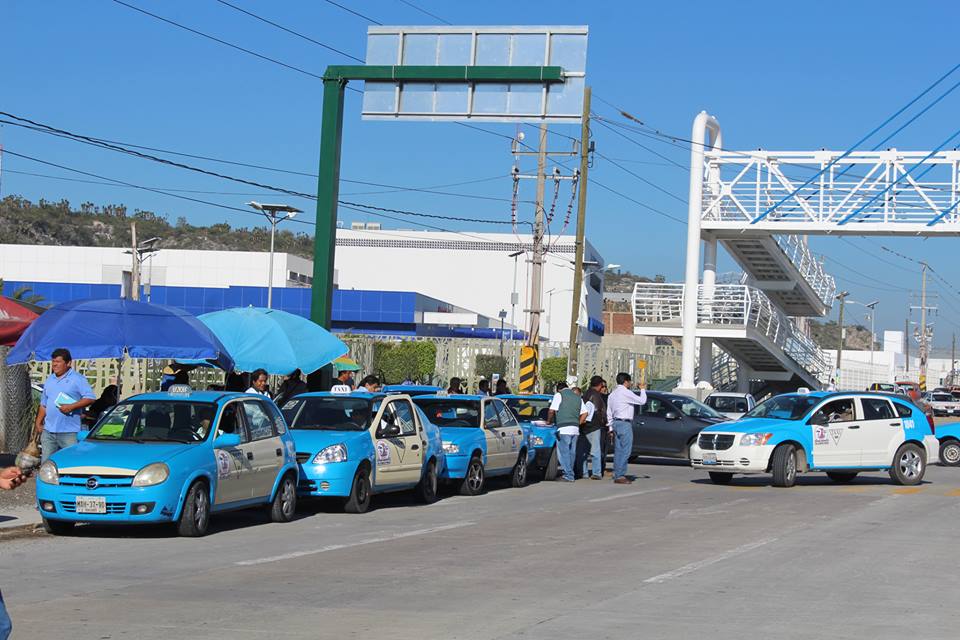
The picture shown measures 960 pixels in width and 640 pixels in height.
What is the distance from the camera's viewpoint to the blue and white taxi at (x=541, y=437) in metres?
23.5

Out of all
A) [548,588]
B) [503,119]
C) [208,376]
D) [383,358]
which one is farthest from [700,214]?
[548,588]

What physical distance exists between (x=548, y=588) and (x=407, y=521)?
231 inches

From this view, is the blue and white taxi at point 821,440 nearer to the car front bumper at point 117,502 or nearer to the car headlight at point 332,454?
the car headlight at point 332,454

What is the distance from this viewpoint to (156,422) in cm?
1472

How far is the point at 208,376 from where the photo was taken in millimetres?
44344

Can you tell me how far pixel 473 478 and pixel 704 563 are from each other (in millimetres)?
8183

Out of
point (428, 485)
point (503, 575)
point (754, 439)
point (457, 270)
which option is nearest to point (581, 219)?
point (754, 439)

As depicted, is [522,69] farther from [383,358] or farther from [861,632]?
[383,358]

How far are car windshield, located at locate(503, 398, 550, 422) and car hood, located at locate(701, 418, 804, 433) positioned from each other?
3.55 metres

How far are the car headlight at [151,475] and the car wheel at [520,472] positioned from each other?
9463 millimetres

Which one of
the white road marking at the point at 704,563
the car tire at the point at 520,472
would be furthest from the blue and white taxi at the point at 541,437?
the white road marking at the point at 704,563

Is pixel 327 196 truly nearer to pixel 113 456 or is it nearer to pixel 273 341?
pixel 273 341

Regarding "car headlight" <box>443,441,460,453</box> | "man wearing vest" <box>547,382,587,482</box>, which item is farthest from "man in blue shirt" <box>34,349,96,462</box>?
"man wearing vest" <box>547,382,587,482</box>

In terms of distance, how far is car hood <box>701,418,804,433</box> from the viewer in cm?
2264
